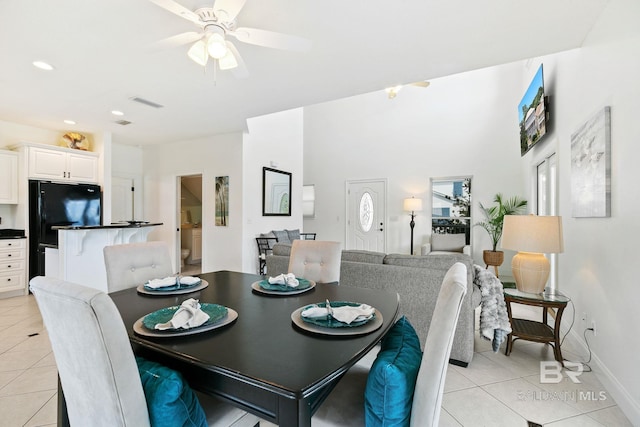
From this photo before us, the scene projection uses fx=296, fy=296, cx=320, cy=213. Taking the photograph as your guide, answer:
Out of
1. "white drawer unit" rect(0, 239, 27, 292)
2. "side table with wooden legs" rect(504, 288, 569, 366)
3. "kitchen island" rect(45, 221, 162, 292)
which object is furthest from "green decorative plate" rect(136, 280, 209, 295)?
"white drawer unit" rect(0, 239, 27, 292)

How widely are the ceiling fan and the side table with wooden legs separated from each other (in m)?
2.49

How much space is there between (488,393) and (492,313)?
1.87ft

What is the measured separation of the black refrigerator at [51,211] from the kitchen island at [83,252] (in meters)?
0.97

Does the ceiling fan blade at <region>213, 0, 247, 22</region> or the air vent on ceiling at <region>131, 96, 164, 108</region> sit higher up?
the air vent on ceiling at <region>131, 96, 164, 108</region>

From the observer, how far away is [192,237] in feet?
22.9

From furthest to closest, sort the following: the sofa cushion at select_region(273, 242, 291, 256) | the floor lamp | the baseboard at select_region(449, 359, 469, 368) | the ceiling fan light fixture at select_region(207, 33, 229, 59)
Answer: the floor lamp
the sofa cushion at select_region(273, 242, 291, 256)
the baseboard at select_region(449, 359, 469, 368)
the ceiling fan light fixture at select_region(207, 33, 229, 59)

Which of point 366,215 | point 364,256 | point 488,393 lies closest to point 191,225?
point 366,215

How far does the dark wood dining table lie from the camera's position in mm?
798

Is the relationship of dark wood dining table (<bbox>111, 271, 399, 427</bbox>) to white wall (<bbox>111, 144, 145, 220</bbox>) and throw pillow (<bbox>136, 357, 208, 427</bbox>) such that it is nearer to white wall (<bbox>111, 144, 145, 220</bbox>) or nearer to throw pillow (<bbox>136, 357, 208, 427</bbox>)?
throw pillow (<bbox>136, 357, 208, 427</bbox>)

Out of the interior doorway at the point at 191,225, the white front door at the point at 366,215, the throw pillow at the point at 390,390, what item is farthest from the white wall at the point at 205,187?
the throw pillow at the point at 390,390

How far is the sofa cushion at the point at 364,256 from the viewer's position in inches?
102

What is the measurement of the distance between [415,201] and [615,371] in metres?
4.45

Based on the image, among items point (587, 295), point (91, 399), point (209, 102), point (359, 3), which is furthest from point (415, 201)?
point (91, 399)

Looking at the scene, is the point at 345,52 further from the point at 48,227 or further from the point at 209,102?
the point at 48,227
